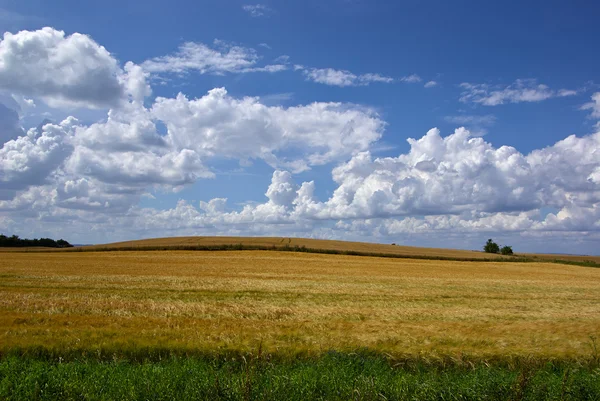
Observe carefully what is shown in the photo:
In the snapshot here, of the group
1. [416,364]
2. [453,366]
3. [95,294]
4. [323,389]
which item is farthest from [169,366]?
[95,294]

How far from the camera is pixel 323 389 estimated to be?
812cm

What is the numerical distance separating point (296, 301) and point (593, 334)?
37.6 ft

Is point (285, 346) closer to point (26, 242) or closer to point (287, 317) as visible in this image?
point (287, 317)

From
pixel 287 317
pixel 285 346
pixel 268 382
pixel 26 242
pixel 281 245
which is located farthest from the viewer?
pixel 26 242

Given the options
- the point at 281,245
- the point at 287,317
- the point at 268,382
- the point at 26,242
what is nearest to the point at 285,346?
the point at 268,382

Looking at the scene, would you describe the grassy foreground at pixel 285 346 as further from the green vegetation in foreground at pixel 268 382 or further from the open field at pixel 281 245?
the open field at pixel 281 245

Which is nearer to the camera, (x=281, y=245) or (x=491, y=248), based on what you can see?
(x=281, y=245)

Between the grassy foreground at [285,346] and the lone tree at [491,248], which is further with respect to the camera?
the lone tree at [491,248]

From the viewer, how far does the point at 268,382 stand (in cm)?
830

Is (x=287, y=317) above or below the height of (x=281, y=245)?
below

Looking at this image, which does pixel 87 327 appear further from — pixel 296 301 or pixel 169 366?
pixel 296 301

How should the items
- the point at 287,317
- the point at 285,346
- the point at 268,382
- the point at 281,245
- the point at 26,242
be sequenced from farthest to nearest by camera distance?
the point at 26,242 → the point at 281,245 → the point at 287,317 → the point at 285,346 → the point at 268,382

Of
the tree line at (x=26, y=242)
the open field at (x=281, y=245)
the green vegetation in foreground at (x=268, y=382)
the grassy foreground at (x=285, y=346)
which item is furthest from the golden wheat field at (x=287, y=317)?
the tree line at (x=26, y=242)

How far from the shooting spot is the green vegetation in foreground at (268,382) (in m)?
7.59
